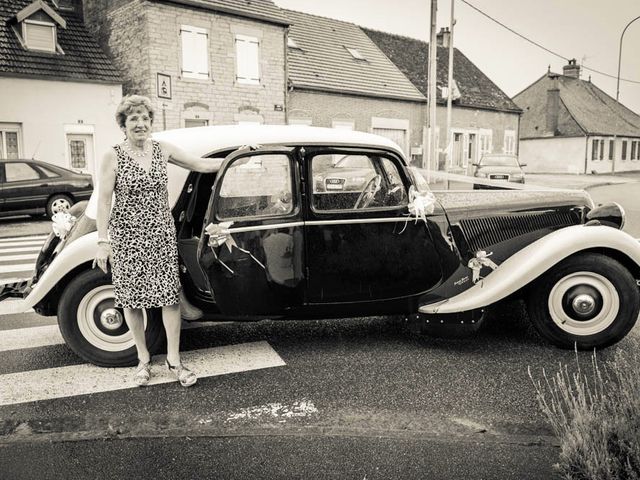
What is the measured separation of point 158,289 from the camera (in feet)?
13.0

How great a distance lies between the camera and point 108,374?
14.3 feet

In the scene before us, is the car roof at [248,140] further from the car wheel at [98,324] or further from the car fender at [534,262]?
the car fender at [534,262]

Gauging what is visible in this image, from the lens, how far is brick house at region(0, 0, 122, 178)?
19.0 m

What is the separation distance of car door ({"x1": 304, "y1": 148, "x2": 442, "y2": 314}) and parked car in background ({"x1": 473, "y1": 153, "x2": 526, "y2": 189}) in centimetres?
1833

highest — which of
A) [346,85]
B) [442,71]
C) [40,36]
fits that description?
[442,71]

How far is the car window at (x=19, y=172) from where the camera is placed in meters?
14.5

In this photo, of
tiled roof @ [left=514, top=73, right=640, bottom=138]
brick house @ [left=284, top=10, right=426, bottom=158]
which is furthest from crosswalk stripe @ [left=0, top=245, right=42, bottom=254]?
tiled roof @ [left=514, top=73, right=640, bottom=138]

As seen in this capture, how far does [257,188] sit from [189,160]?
0.52m

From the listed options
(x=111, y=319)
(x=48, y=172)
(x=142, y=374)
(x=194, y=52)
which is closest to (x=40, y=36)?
(x=194, y=52)

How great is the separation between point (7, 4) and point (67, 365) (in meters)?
19.8

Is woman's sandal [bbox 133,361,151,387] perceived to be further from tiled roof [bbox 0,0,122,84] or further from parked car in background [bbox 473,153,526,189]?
parked car in background [bbox 473,153,526,189]

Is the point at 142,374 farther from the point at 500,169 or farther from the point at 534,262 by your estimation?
the point at 500,169

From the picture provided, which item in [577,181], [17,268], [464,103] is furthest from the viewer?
[464,103]

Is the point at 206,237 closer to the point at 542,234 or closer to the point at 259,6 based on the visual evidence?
the point at 542,234
